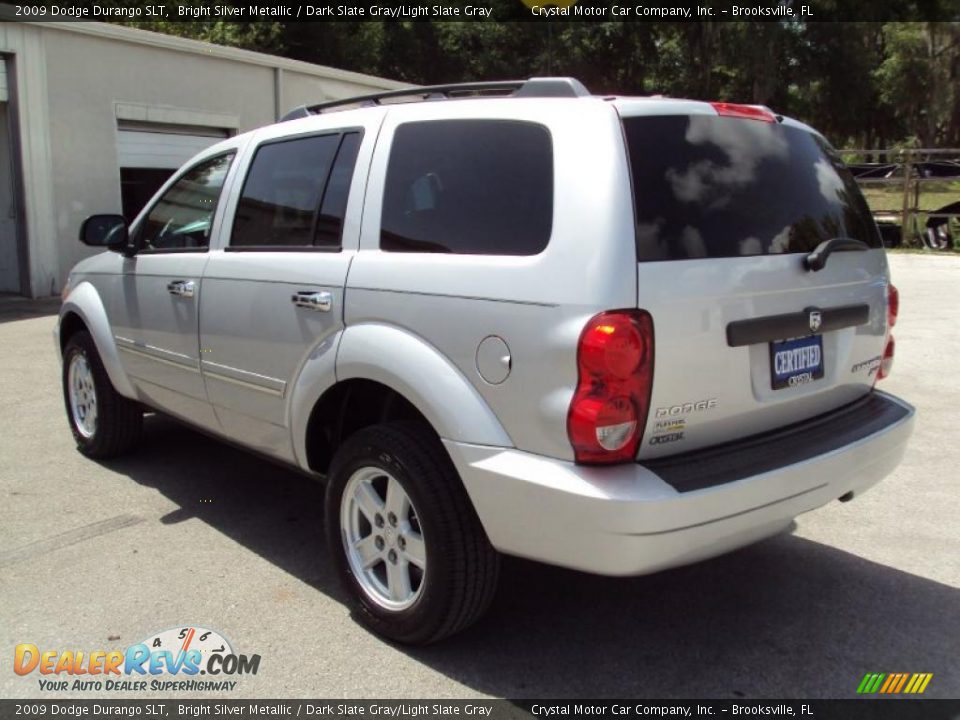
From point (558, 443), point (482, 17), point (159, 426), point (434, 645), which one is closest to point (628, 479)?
point (558, 443)

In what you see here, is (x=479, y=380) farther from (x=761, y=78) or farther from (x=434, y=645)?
(x=761, y=78)

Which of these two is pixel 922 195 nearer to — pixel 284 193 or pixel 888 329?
pixel 888 329

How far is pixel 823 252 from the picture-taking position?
10.2 feet

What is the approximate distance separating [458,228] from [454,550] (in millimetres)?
1083

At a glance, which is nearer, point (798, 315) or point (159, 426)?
point (798, 315)

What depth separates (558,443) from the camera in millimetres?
2660

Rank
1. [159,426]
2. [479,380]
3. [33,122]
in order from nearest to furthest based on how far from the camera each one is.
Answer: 1. [479,380]
2. [159,426]
3. [33,122]

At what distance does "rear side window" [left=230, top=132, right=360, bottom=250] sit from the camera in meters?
3.55

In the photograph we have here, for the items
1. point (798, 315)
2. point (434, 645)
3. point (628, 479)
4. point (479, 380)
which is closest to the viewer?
point (628, 479)

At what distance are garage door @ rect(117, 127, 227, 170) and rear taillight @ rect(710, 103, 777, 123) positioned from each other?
40.1 ft

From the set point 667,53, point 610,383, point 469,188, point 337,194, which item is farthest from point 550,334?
point 667,53

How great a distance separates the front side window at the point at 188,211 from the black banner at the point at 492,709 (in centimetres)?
214

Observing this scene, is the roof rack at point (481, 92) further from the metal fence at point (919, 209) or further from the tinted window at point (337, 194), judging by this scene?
the metal fence at point (919, 209)

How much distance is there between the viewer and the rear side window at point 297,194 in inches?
140
